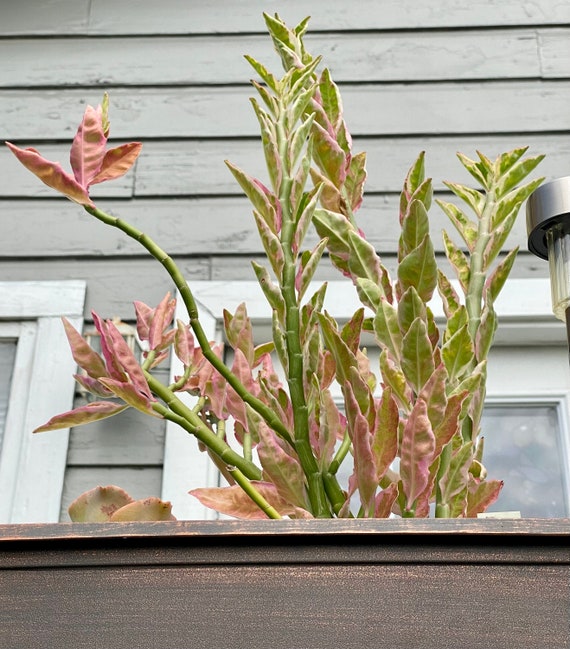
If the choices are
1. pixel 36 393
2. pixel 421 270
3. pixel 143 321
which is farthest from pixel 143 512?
pixel 36 393

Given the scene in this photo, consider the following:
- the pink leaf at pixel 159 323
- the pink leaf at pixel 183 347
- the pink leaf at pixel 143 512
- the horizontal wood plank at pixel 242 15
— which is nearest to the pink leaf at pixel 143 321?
the pink leaf at pixel 159 323

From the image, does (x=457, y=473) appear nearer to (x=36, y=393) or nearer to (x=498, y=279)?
(x=498, y=279)

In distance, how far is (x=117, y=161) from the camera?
67cm

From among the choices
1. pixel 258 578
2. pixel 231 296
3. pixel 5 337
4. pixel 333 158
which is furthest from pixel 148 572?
pixel 5 337

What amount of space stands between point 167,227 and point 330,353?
3.97 feet

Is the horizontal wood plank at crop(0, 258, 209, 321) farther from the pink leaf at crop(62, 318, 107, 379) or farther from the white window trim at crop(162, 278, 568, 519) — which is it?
the pink leaf at crop(62, 318, 107, 379)

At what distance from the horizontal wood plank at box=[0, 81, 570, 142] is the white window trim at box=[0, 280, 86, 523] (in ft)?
1.28

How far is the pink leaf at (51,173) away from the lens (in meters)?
0.60

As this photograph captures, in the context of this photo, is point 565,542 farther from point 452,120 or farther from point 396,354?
point 452,120

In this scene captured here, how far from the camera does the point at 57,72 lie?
198 centimetres

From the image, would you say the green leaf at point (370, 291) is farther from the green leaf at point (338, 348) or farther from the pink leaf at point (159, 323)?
the pink leaf at point (159, 323)

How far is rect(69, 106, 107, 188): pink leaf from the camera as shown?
0.65 m

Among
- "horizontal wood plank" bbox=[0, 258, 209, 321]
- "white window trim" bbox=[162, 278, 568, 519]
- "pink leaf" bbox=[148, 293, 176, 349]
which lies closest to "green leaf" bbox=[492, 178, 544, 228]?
"pink leaf" bbox=[148, 293, 176, 349]

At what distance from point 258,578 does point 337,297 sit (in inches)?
51.3
